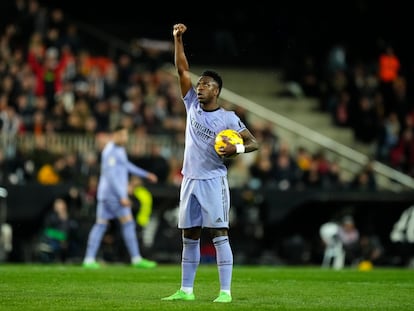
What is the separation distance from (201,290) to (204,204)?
234cm

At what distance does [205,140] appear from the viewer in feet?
46.4

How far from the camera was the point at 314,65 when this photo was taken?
125 feet

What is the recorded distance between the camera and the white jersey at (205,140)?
14.1 metres

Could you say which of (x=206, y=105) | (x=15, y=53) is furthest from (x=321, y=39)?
(x=206, y=105)

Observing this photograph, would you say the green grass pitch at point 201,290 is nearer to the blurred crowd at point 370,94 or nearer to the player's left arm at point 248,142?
the player's left arm at point 248,142

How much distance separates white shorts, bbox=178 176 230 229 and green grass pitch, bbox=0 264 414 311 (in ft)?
2.96

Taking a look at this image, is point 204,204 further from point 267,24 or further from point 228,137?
point 267,24

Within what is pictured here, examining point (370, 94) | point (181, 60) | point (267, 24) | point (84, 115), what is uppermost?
point (267, 24)

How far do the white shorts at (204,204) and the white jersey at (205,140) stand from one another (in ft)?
0.31

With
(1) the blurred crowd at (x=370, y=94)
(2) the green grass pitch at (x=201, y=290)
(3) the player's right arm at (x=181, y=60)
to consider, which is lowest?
(2) the green grass pitch at (x=201, y=290)

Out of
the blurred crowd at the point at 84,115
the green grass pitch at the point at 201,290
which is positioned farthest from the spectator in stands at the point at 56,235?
the green grass pitch at the point at 201,290

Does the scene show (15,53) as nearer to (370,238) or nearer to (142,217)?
(142,217)

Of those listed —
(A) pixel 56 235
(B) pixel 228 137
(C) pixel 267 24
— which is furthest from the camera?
(C) pixel 267 24

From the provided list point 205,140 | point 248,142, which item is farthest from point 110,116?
point 248,142
